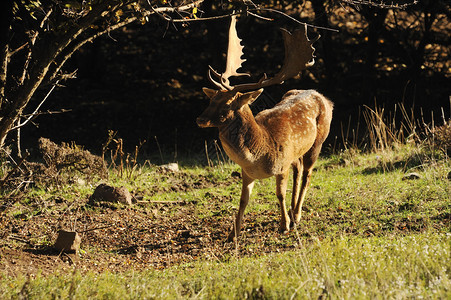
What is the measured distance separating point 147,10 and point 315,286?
2.85 meters

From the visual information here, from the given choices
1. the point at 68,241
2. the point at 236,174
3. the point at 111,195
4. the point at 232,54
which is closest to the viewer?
the point at 68,241

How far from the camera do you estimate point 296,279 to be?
4.66 metres

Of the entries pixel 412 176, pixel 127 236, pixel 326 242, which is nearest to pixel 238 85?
pixel 326 242

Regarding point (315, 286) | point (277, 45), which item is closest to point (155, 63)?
point (277, 45)

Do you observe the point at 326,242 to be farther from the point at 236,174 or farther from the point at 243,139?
the point at 236,174

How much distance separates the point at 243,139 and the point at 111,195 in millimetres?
2534

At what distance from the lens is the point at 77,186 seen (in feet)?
27.4

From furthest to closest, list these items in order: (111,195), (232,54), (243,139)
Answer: (111,195)
(232,54)
(243,139)

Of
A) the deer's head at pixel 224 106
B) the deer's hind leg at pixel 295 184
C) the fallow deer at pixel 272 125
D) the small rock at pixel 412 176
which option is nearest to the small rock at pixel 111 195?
the fallow deer at pixel 272 125

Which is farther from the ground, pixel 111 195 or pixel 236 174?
pixel 111 195

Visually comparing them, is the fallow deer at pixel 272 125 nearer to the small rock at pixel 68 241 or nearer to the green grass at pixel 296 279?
the green grass at pixel 296 279

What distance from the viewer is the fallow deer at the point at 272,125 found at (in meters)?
5.77

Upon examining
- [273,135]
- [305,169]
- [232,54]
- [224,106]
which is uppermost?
[232,54]

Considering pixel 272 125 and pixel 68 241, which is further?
pixel 272 125
